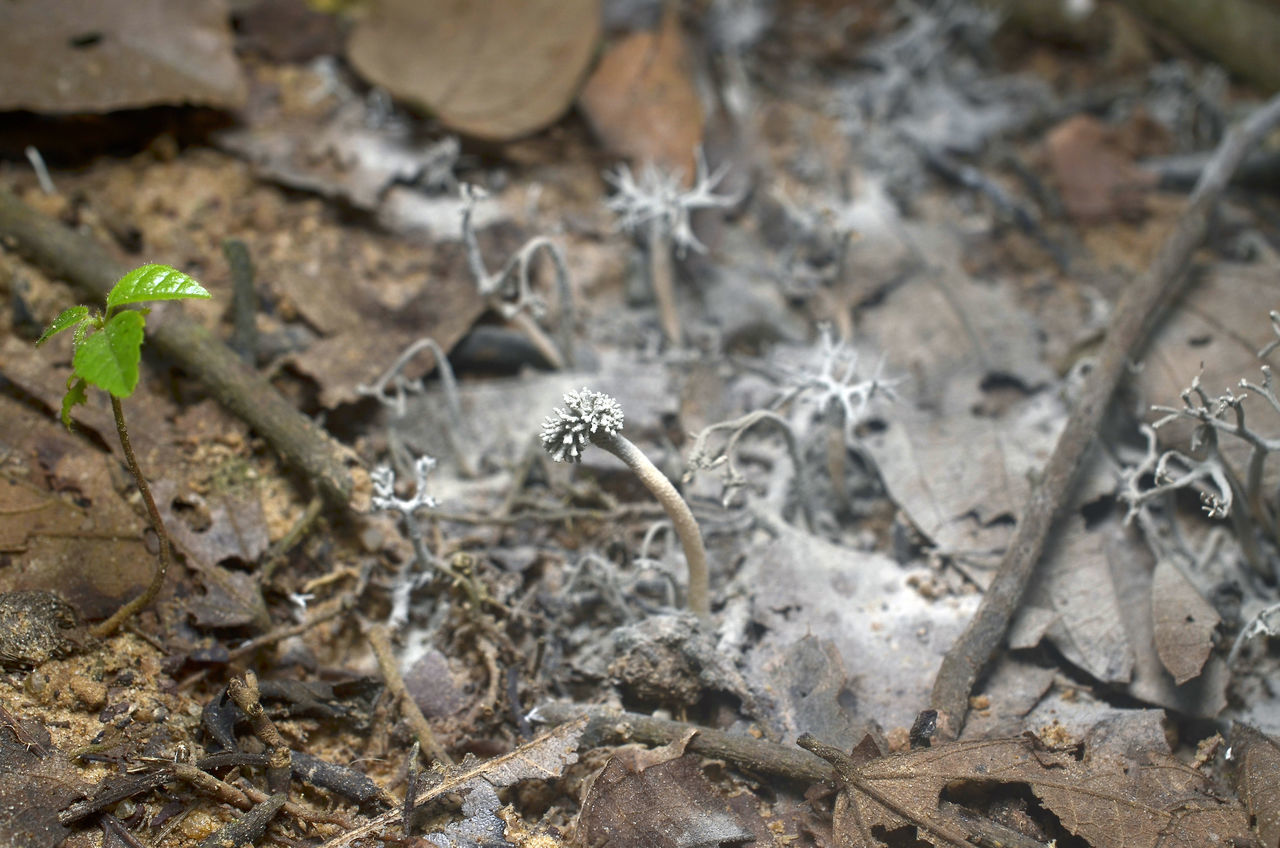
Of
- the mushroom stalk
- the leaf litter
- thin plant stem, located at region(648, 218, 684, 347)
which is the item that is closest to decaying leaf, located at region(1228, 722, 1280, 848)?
the leaf litter

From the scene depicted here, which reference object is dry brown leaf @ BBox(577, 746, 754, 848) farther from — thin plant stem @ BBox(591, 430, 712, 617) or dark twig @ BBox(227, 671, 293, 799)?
dark twig @ BBox(227, 671, 293, 799)

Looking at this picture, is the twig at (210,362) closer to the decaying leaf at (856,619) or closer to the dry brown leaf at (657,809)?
the dry brown leaf at (657,809)

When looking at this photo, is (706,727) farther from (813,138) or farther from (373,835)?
(813,138)

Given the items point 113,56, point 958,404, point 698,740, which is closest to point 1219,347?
point 958,404

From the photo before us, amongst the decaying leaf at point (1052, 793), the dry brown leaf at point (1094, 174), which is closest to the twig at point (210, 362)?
the decaying leaf at point (1052, 793)

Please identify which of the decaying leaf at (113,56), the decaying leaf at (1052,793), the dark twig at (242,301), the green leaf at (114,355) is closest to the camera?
the green leaf at (114,355)

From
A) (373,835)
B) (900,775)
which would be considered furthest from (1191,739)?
(373,835)
